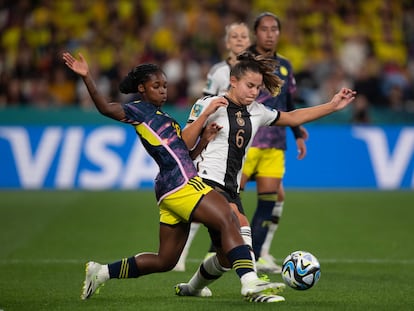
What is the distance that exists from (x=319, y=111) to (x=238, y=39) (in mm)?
2422

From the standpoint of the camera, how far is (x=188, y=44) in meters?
19.9

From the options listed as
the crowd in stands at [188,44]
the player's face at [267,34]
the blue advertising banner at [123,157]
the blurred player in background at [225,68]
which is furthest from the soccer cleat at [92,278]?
the crowd in stands at [188,44]

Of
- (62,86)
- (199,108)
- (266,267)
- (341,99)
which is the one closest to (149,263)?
(199,108)

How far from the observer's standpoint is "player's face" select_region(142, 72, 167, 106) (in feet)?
22.9

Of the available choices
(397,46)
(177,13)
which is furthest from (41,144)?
(397,46)

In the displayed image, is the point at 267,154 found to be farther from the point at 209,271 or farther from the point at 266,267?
the point at 209,271

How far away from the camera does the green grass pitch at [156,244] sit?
7156 mm

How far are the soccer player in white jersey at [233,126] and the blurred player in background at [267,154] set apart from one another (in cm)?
171

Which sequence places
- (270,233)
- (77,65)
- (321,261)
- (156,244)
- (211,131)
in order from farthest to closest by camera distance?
(156,244) → (270,233) → (321,261) → (211,131) → (77,65)

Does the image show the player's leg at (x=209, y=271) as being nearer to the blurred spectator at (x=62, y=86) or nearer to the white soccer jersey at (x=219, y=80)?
the white soccer jersey at (x=219, y=80)

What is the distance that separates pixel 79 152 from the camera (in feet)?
56.7

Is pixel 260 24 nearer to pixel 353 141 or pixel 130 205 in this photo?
pixel 130 205

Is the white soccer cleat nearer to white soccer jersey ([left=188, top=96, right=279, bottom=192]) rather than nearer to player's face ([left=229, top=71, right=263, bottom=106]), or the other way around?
white soccer jersey ([left=188, top=96, right=279, bottom=192])

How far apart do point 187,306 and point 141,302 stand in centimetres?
41
